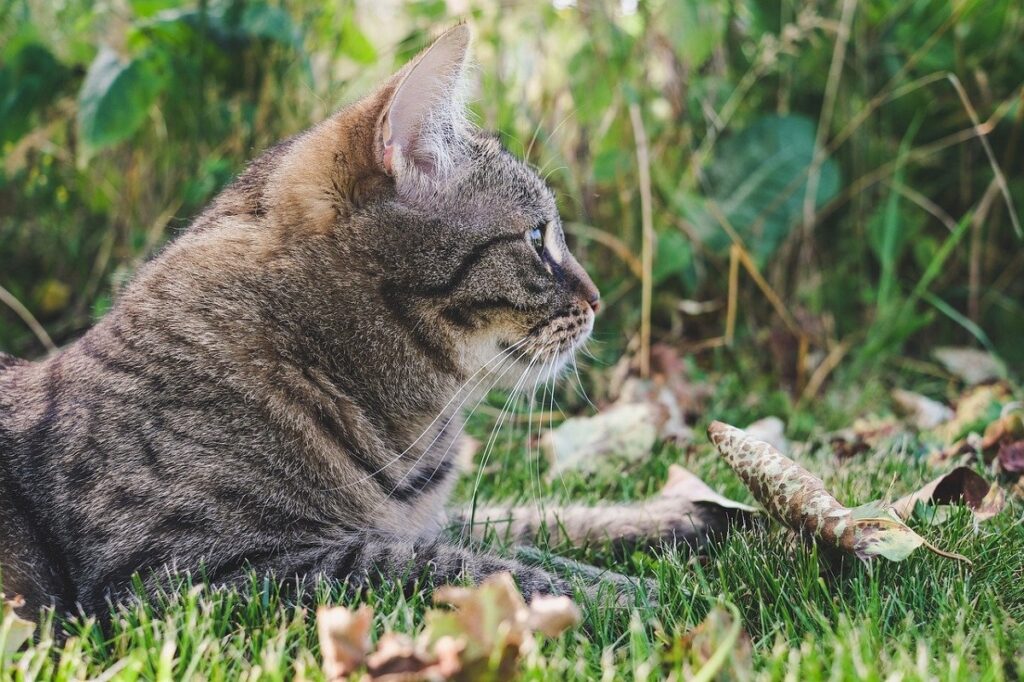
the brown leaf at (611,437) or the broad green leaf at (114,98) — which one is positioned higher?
the broad green leaf at (114,98)

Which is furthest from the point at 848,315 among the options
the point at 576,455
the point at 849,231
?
the point at 576,455

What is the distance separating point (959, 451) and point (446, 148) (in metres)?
1.48

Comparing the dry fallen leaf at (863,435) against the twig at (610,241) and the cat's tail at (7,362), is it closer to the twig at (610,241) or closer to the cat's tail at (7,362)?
the twig at (610,241)

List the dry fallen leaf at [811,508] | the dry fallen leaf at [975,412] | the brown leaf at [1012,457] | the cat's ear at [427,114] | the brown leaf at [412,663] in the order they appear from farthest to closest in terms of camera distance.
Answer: the dry fallen leaf at [975,412]
the brown leaf at [1012,457]
the cat's ear at [427,114]
the dry fallen leaf at [811,508]
the brown leaf at [412,663]

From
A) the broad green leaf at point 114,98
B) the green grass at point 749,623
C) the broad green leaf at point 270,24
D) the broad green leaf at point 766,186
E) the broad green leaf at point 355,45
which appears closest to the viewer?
the green grass at point 749,623

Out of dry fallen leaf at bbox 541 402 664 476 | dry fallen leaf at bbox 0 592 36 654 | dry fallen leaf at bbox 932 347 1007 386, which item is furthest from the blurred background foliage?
dry fallen leaf at bbox 0 592 36 654

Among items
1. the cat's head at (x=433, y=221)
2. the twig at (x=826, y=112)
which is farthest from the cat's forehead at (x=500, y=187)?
the twig at (x=826, y=112)

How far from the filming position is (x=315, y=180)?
1.85 metres

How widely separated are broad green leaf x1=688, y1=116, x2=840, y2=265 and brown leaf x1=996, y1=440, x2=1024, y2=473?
4.63 ft

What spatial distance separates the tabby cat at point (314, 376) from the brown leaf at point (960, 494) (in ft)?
1.36

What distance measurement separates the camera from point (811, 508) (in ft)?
5.26

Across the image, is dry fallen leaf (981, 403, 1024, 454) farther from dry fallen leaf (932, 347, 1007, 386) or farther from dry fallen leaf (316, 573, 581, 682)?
dry fallen leaf (316, 573, 581, 682)

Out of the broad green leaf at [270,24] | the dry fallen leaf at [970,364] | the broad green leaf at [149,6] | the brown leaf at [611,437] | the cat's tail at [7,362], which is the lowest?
the dry fallen leaf at [970,364]

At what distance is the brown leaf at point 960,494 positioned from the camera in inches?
70.4
